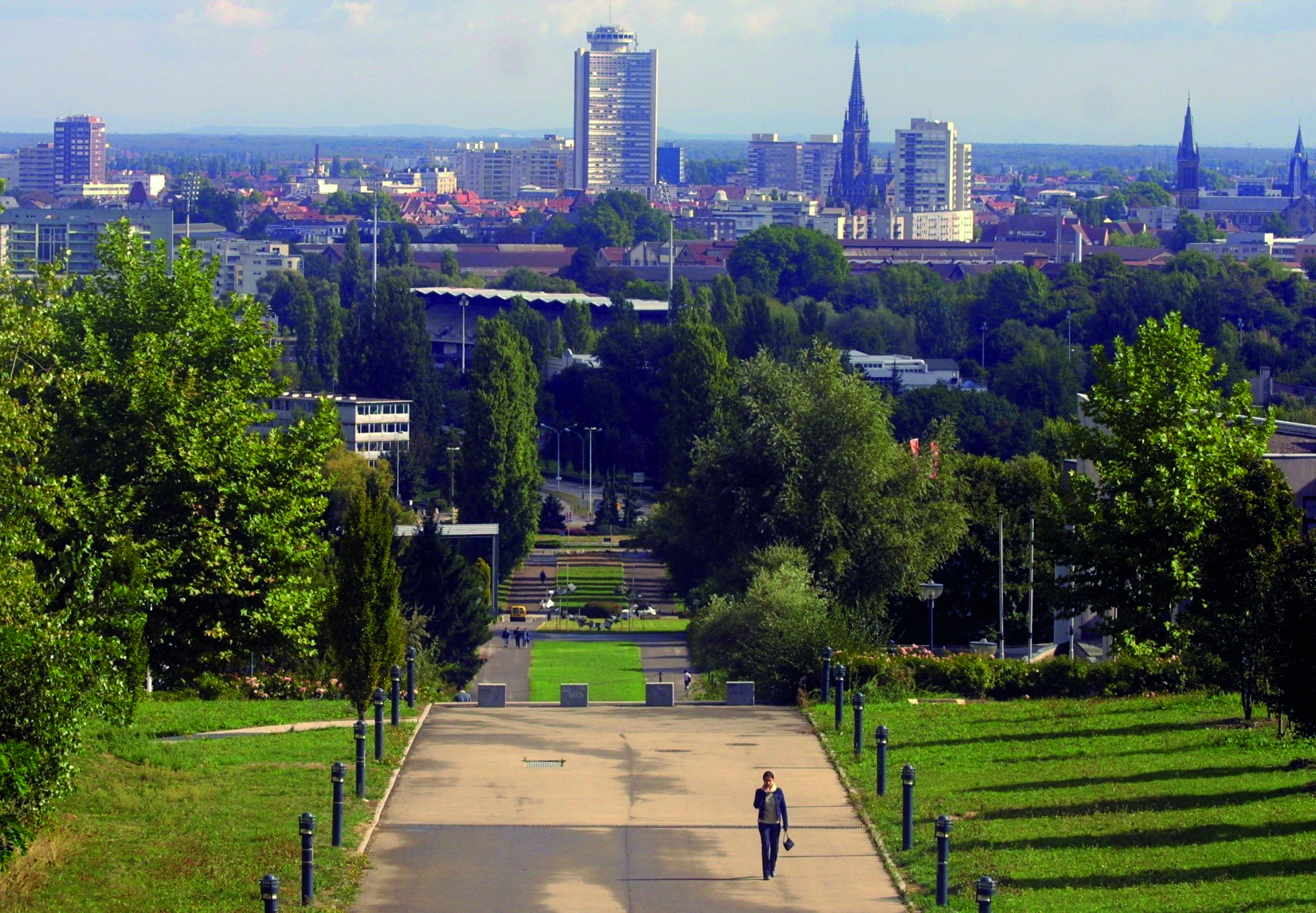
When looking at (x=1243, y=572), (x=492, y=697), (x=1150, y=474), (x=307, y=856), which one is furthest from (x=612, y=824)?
(x=1150, y=474)

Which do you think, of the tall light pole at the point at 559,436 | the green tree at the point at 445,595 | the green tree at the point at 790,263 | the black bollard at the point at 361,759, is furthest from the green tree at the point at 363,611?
the green tree at the point at 790,263

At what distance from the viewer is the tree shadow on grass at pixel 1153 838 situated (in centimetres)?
1689

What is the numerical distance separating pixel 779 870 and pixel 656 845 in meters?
1.18

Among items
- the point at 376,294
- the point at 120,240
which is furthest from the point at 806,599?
the point at 376,294

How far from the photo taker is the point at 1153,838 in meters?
17.1

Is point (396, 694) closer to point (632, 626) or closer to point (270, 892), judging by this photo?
point (270, 892)

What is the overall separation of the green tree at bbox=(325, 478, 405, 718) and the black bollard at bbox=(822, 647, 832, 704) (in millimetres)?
4822

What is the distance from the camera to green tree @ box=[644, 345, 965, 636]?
3956 cm

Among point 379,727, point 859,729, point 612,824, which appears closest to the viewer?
point 612,824

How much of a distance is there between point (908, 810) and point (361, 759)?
474 centimetres

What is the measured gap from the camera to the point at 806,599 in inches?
1318

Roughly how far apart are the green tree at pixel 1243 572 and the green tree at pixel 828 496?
16.2 meters

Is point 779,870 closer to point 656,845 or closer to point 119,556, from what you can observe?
point 656,845

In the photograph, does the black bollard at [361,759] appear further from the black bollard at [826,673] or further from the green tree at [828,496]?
the green tree at [828,496]
